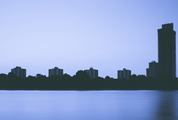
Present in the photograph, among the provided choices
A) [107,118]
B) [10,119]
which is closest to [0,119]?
[10,119]

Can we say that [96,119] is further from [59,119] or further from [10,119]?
[10,119]

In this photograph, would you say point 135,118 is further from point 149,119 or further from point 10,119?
point 10,119

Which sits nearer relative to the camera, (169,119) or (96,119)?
(169,119)

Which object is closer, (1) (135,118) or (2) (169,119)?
(2) (169,119)

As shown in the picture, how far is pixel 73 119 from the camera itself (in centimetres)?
5250

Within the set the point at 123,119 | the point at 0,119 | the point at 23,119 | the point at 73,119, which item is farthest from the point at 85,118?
the point at 0,119

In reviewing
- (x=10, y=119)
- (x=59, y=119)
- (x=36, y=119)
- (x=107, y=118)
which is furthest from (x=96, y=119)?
(x=10, y=119)

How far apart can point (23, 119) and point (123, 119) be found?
15302 mm

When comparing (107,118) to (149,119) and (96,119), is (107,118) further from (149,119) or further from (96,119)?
(149,119)

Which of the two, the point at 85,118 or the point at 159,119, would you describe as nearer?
the point at 159,119

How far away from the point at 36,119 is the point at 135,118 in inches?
605

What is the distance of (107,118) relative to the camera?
52.4 meters

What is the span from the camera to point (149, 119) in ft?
165

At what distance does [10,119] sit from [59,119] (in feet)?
24.0
